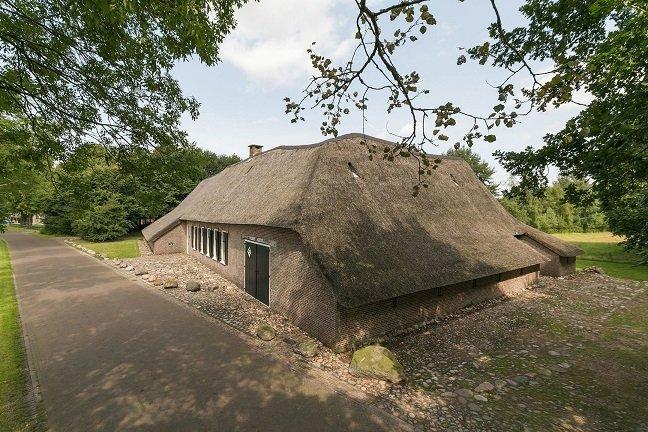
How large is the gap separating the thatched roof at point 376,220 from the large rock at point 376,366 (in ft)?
4.07

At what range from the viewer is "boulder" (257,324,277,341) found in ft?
29.4

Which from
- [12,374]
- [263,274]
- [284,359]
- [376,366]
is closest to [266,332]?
[284,359]

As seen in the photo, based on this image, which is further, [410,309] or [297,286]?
[297,286]

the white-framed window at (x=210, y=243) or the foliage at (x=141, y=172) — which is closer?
the foliage at (x=141, y=172)

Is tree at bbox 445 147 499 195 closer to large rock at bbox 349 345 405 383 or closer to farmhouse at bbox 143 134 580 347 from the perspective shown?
farmhouse at bbox 143 134 580 347

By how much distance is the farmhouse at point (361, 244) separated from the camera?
8703mm

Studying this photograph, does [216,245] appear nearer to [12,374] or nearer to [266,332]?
[266,332]

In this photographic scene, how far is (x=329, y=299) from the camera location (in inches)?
340

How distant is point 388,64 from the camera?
3.68m

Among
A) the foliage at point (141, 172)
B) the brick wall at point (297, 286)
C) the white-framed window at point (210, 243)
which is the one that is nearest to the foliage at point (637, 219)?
the brick wall at point (297, 286)

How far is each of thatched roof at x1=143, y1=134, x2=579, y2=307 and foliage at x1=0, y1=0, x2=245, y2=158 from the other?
384 centimetres

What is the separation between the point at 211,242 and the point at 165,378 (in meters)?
11.2

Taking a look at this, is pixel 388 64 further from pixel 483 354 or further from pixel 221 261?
pixel 221 261

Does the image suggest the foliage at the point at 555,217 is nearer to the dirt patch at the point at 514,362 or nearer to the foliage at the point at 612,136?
the dirt patch at the point at 514,362
